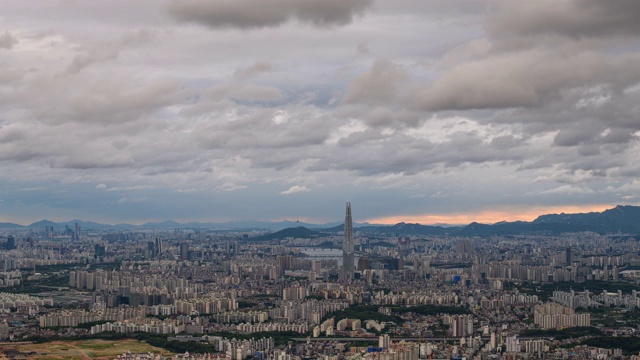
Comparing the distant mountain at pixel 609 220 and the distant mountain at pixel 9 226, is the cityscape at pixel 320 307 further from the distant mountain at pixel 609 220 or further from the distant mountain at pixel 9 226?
the distant mountain at pixel 9 226

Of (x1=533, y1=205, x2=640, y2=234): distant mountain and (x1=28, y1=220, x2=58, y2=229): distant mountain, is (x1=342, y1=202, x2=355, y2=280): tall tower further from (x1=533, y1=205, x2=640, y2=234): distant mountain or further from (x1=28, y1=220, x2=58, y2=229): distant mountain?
(x1=28, y1=220, x2=58, y2=229): distant mountain

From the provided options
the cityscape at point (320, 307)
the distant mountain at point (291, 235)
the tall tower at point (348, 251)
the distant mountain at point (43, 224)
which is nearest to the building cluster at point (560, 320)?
the cityscape at point (320, 307)

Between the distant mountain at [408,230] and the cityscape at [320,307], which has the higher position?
the distant mountain at [408,230]

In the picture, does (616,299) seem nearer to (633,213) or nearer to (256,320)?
(256,320)

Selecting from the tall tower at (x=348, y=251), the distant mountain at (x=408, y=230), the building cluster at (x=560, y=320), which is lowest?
the building cluster at (x=560, y=320)

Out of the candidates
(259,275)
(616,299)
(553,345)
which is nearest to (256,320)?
(553,345)

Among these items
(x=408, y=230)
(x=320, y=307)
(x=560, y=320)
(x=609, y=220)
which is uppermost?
(x=609, y=220)

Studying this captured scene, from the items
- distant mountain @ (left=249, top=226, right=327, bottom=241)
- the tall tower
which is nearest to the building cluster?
the tall tower

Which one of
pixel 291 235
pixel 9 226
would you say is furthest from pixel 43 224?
pixel 291 235

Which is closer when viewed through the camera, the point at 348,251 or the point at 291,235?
the point at 348,251

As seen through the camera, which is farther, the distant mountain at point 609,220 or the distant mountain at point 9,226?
the distant mountain at point 9,226

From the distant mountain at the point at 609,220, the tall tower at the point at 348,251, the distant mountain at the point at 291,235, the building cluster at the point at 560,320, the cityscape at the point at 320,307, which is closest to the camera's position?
the cityscape at the point at 320,307

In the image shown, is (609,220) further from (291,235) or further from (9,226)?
(9,226)
